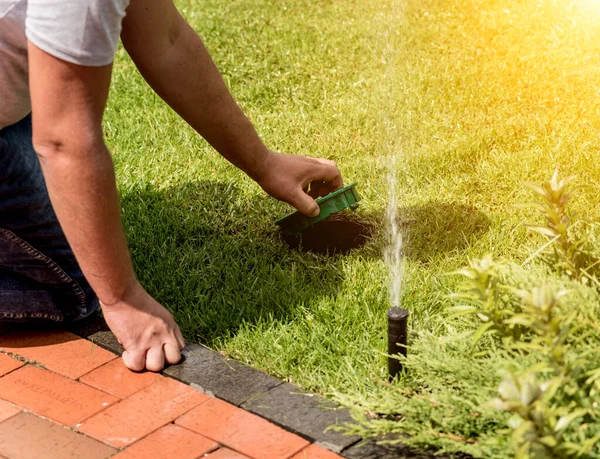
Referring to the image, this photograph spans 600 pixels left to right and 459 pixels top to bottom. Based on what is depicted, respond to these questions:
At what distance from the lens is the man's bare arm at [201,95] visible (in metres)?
2.97

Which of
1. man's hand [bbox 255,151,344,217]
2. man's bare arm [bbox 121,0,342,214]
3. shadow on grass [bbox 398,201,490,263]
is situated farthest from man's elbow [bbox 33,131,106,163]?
shadow on grass [bbox 398,201,490,263]

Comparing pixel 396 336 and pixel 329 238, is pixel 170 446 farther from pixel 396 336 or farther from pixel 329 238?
pixel 329 238

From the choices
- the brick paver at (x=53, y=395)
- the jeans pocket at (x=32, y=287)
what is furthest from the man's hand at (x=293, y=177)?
→ the brick paver at (x=53, y=395)

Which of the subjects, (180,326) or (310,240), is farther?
(310,240)

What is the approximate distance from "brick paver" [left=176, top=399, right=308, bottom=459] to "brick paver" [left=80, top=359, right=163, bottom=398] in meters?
0.23

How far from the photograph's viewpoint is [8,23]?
2.66m

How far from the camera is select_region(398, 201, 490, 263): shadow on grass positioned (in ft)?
10.9

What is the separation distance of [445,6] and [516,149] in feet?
7.85

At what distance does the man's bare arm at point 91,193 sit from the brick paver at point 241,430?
28 cm

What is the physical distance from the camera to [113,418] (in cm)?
248

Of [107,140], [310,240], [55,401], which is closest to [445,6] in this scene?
[107,140]

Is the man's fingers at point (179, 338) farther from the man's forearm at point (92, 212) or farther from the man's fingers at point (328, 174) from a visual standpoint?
the man's fingers at point (328, 174)

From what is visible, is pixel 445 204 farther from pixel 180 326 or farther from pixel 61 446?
pixel 61 446

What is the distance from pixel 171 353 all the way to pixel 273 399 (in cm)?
40
